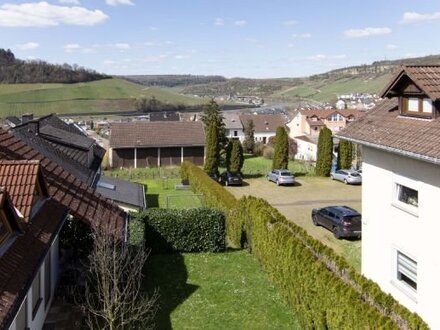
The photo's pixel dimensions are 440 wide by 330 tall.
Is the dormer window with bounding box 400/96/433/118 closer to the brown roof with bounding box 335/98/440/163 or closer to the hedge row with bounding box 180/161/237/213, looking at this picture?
the brown roof with bounding box 335/98/440/163

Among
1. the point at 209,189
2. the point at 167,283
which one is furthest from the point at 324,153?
the point at 167,283

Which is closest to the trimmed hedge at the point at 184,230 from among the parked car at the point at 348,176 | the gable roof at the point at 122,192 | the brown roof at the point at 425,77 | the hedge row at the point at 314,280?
the hedge row at the point at 314,280

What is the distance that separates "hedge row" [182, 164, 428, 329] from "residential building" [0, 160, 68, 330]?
21.4 ft

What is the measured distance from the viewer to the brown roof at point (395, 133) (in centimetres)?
1151

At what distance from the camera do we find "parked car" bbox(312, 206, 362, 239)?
2275 cm

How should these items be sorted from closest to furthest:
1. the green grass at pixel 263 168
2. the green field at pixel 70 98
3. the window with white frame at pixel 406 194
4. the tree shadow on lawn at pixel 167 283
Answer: the window with white frame at pixel 406 194 → the tree shadow on lawn at pixel 167 283 → the green grass at pixel 263 168 → the green field at pixel 70 98

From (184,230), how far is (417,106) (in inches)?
441

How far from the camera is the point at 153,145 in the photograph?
50438 mm

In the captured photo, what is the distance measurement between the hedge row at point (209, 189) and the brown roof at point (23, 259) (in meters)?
11.9

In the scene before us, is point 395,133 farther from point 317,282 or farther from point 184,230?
point 184,230

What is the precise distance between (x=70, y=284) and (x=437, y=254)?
10629mm

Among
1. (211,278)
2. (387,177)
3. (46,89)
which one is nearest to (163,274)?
(211,278)

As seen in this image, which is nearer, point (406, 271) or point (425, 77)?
point (425, 77)

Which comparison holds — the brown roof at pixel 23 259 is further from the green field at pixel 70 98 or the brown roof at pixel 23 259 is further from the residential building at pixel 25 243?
the green field at pixel 70 98
